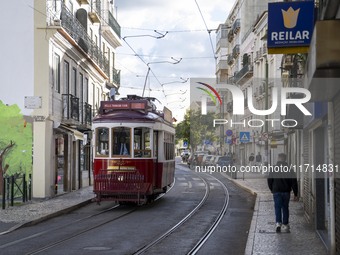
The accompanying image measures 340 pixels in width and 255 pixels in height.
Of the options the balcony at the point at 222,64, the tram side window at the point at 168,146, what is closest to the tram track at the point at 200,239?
the tram side window at the point at 168,146

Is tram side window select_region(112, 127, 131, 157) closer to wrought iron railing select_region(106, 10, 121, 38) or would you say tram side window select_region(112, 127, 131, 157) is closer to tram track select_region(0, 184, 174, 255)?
tram track select_region(0, 184, 174, 255)

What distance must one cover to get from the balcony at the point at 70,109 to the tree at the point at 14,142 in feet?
8.92

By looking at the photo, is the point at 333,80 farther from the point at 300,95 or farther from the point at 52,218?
the point at 52,218

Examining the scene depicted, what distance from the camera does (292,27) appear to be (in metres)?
11.2

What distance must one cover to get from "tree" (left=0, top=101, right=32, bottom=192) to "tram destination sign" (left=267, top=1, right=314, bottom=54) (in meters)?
14.8

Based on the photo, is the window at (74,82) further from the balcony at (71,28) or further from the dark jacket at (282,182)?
the dark jacket at (282,182)

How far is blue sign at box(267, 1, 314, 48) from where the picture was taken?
11109 mm

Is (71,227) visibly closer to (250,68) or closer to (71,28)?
(71,28)

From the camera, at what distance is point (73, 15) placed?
29359 millimetres

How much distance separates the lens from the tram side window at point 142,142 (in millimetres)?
20500

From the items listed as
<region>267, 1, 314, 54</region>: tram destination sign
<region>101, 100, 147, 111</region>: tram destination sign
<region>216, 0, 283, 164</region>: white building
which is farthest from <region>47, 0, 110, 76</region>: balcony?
<region>267, 1, 314, 54</region>: tram destination sign

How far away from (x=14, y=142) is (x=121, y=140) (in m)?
5.48

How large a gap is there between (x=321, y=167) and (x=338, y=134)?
12.9 feet

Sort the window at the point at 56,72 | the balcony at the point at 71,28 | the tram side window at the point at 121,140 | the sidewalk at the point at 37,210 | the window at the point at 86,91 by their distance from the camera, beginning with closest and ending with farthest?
1. the sidewalk at the point at 37,210
2. the tram side window at the point at 121,140
3. the balcony at the point at 71,28
4. the window at the point at 56,72
5. the window at the point at 86,91
